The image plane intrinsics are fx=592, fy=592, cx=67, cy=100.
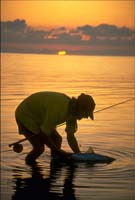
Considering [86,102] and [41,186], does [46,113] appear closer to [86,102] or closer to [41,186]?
[86,102]

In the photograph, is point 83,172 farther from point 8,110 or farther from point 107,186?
point 8,110

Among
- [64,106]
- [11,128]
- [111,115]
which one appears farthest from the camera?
[111,115]

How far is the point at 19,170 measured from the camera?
955 cm

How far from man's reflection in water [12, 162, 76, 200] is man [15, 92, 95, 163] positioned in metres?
0.36

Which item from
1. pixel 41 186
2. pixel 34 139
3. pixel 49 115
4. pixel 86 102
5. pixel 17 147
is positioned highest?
pixel 86 102

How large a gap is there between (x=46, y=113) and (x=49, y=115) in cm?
11

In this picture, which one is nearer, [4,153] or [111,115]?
[4,153]

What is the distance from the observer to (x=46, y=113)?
9.24 metres

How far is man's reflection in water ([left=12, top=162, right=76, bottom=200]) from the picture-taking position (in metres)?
8.07

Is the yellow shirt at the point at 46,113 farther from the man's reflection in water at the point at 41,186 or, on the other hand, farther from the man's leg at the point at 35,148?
the man's reflection in water at the point at 41,186

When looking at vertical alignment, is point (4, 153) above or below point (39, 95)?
below

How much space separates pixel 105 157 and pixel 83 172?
2.47ft

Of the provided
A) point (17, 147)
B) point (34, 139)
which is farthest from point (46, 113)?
point (17, 147)

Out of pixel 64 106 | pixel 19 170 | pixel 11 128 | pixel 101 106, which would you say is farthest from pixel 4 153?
pixel 101 106
